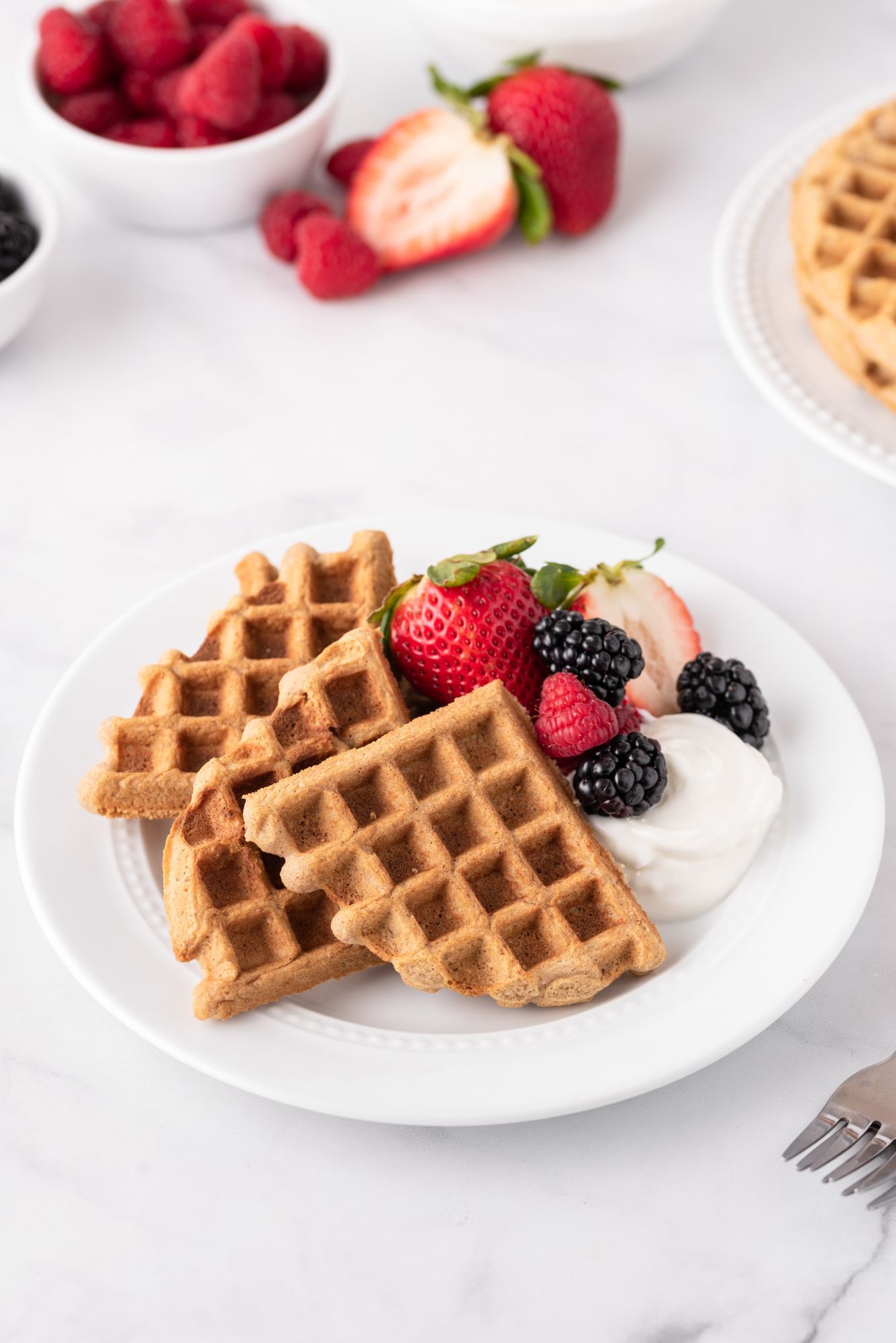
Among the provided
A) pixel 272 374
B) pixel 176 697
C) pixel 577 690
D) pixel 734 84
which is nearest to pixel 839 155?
pixel 734 84

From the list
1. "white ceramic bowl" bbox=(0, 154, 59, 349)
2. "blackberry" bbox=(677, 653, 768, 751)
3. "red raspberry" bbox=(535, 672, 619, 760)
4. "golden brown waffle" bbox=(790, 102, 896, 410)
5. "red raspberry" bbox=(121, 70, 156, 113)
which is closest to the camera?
"red raspberry" bbox=(535, 672, 619, 760)

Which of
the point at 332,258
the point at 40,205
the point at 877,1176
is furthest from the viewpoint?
the point at 332,258

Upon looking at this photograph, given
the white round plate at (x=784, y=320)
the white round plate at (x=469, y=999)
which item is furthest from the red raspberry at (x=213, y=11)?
the white round plate at (x=469, y=999)

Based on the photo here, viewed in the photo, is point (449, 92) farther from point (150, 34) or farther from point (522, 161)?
point (150, 34)

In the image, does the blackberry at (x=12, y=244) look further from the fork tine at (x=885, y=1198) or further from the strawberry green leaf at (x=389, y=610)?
the fork tine at (x=885, y=1198)

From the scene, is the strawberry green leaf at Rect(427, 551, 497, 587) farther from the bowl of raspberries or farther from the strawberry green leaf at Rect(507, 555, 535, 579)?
the bowl of raspberries

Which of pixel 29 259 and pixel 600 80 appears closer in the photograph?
pixel 29 259

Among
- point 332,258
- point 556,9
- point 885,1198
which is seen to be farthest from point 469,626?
point 556,9

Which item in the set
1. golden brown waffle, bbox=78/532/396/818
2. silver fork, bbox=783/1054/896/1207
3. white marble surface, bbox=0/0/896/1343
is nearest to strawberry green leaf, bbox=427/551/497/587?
golden brown waffle, bbox=78/532/396/818
